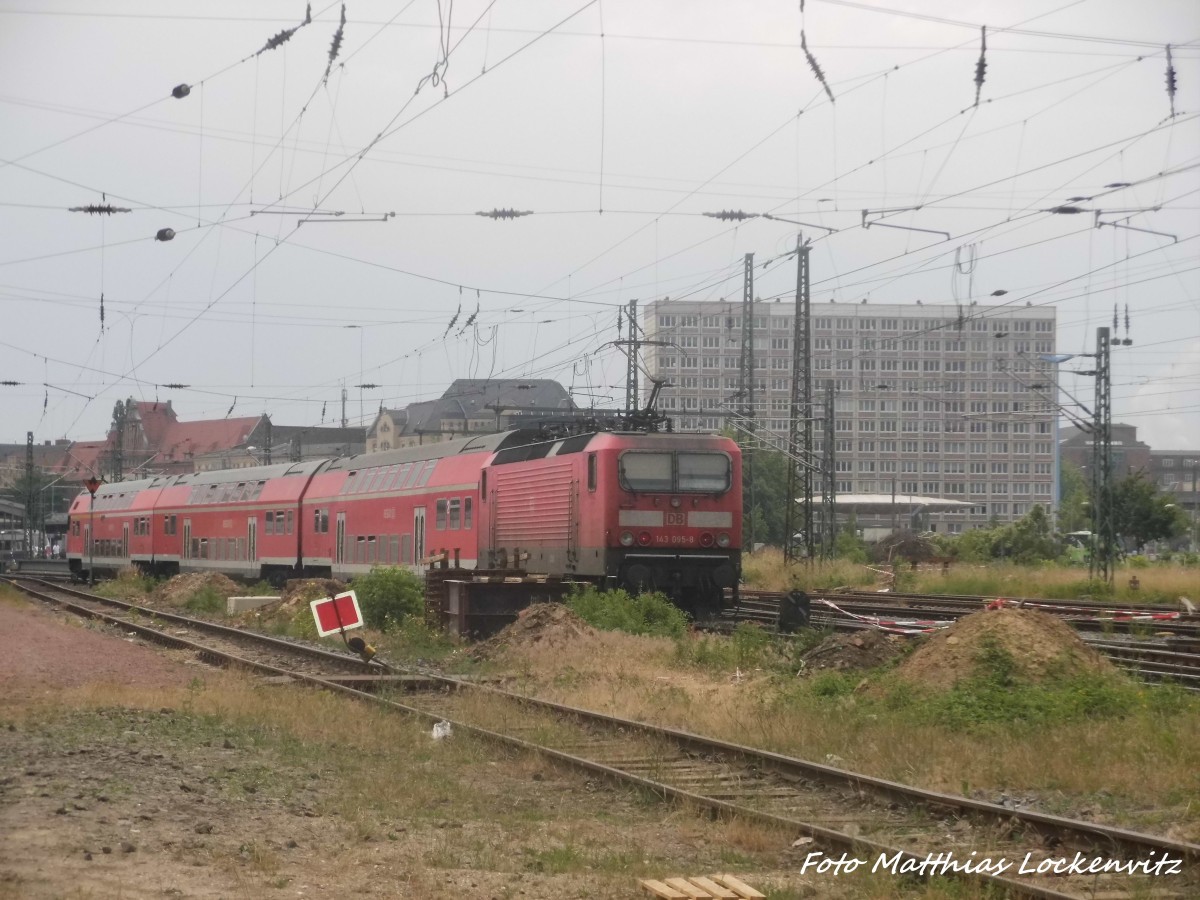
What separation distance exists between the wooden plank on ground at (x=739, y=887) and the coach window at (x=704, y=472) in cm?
1724

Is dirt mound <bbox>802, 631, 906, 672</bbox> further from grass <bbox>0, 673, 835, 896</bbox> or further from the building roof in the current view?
the building roof

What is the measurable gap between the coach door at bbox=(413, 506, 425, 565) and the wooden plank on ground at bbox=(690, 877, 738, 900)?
25137 mm

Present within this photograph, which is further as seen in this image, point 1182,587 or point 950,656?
point 1182,587

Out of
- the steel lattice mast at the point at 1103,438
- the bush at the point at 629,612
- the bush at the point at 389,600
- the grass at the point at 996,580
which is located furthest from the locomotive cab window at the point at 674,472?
the steel lattice mast at the point at 1103,438

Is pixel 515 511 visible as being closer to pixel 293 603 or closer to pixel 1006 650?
pixel 293 603

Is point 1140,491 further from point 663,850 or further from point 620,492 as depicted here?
point 663,850

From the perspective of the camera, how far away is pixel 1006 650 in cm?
1488

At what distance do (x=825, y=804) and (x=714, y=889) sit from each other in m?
2.92

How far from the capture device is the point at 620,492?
79.6 ft

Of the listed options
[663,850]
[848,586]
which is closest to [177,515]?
[848,586]

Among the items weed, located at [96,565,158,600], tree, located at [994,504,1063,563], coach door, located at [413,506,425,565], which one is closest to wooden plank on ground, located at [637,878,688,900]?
coach door, located at [413,506,425,565]

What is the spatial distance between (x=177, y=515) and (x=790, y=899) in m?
45.4

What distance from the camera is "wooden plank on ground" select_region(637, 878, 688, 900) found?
7422mm

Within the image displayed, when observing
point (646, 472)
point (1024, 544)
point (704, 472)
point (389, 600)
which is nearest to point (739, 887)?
point (646, 472)
